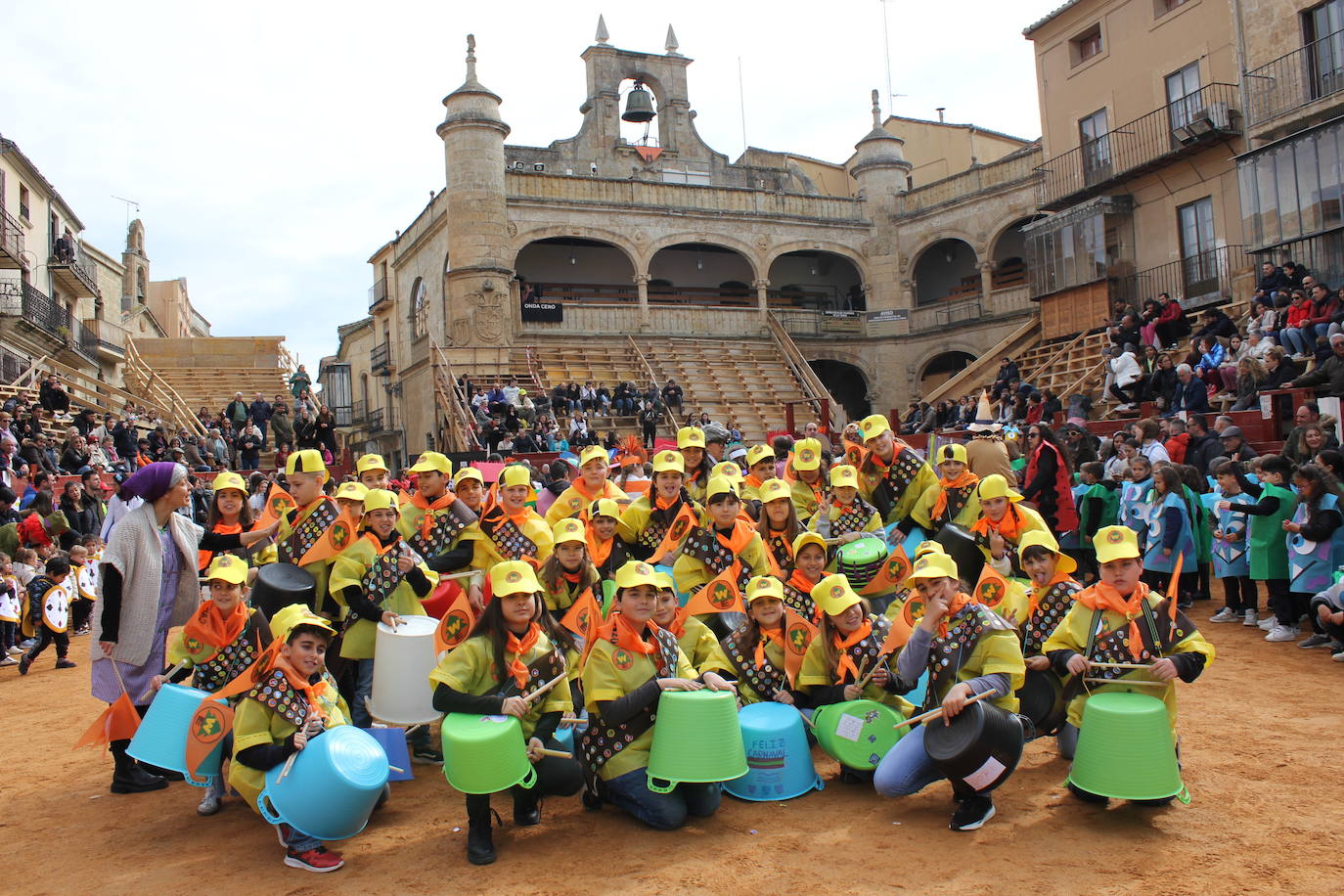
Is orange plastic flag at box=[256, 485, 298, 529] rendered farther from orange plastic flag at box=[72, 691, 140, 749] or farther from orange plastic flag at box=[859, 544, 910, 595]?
orange plastic flag at box=[859, 544, 910, 595]

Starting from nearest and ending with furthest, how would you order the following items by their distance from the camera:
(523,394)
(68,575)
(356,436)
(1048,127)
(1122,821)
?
(1122,821) < (68,575) < (523,394) < (1048,127) < (356,436)

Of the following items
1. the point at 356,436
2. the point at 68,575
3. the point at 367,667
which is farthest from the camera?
the point at 356,436

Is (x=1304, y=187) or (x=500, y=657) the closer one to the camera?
(x=500, y=657)

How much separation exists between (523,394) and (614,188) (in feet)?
31.9

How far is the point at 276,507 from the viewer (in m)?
7.67

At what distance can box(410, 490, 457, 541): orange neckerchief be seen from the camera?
691 cm

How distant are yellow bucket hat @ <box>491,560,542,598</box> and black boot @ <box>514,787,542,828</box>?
105cm

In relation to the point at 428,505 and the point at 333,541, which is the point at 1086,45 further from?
the point at 333,541

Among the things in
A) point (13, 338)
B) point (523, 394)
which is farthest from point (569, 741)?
point (13, 338)

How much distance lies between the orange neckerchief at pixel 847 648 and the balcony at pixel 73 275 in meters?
38.1

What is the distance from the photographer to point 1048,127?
28562 mm

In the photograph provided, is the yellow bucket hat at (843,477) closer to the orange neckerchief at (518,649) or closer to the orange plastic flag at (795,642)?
Result: the orange plastic flag at (795,642)

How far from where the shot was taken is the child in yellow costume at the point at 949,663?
5000 millimetres

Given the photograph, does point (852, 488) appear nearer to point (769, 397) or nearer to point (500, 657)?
point (500, 657)
